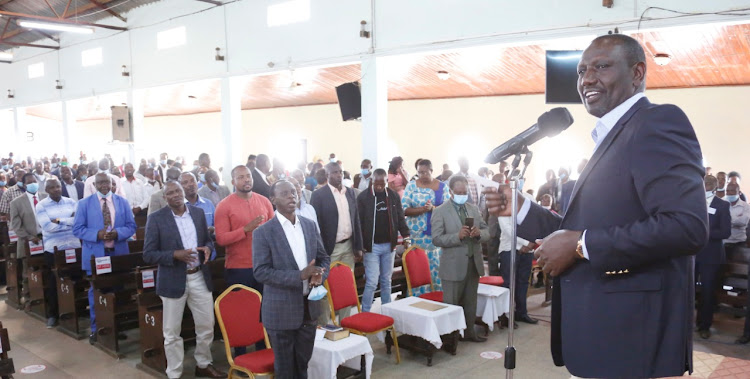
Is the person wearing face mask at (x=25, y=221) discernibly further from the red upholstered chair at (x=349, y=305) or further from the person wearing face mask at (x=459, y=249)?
the person wearing face mask at (x=459, y=249)

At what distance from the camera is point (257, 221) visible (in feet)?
16.7

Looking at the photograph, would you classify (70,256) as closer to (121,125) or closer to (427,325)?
(427,325)

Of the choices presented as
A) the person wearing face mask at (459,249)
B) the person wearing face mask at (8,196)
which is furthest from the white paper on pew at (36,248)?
the person wearing face mask at (459,249)

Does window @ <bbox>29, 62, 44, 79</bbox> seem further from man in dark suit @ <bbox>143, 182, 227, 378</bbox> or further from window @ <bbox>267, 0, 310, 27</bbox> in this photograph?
man in dark suit @ <bbox>143, 182, 227, 378</bbox>

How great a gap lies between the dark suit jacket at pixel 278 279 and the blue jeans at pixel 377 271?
8.51 feet

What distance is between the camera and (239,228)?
Result: 5.15 meters

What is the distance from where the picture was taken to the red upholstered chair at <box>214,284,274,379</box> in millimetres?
3948

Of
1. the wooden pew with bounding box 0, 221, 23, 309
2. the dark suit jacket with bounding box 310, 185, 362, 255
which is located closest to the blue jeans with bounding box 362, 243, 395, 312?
the dark suit jacket with bounding box 310, 185, 362, 255

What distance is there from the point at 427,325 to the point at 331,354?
4.15ft

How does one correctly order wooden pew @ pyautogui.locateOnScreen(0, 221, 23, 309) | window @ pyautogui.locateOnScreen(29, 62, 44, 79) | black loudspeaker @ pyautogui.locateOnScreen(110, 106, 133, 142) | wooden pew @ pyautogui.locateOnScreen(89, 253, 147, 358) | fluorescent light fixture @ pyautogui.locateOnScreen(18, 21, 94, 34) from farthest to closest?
window @ pyautogui.locateOnScreen(29, 62, 44, 79)
black loudspeaker @ pyautogui.locateOnScreen(110, 106, 133, 142)
fluorescent light fixture @ pyautogui.locateOnScreen(18, 21, 94, 34)
wooden pew @ pyautogui.locateOnScreen(0, 221, 23, 309)
wooden pew @ pyautogui.locateOnScreen(89, 253, 147, 358)

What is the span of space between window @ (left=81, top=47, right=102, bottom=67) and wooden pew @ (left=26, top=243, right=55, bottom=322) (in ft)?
37.9

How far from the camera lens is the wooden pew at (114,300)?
547 centimetres

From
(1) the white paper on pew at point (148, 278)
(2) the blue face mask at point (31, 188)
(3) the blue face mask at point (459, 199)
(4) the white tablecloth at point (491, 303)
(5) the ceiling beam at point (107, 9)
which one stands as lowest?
(4) the white tablecloth at point (491, 303)

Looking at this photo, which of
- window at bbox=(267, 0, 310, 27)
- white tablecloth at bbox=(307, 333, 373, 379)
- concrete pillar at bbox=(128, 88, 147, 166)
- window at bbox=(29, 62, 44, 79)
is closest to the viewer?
white tablecloth at bbox=(307, 333, 373, 379)
